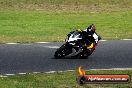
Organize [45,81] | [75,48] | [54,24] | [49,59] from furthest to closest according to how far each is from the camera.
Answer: [54,24] < [75,48] < [49,59] < [45,81]

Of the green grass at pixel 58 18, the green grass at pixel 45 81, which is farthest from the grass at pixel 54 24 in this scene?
the green grass at pixel 45 81

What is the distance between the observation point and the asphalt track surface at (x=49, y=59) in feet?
48.9

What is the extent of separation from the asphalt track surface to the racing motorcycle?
8.1 inches

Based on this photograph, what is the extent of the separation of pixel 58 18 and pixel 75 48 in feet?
48.0

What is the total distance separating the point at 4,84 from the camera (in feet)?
39.3

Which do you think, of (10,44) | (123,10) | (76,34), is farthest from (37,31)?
(123,10)

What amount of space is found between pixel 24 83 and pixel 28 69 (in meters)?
2.43

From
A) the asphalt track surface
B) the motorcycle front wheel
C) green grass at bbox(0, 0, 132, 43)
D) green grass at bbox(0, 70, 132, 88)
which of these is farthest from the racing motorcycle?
green grass at bbox(0, 0, 132, 43)

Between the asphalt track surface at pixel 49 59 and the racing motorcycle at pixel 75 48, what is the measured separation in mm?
205

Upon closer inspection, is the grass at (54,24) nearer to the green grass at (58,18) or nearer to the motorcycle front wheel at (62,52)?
the green grass at (58,18)

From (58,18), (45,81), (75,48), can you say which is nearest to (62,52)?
(75,48)

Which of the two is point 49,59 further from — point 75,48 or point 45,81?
point 45,81

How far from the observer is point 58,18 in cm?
3122

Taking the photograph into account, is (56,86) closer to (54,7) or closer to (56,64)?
(56,64)
